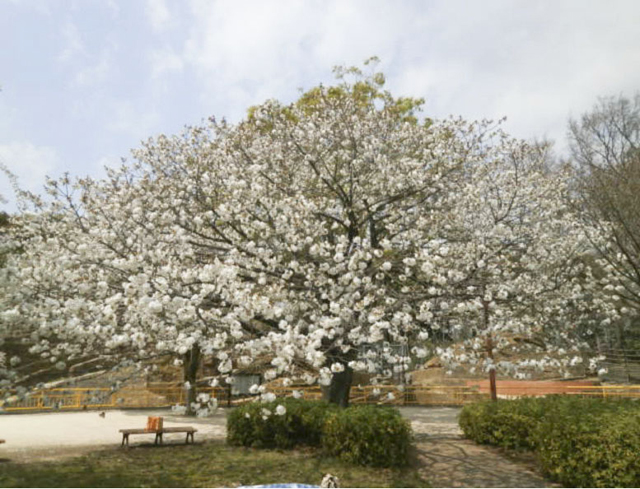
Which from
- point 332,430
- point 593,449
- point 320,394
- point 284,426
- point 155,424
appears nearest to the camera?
point 593,449

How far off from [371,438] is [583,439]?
3.54 meters

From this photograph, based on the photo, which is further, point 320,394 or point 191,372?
point 320,394

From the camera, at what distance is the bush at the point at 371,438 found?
27.9ft

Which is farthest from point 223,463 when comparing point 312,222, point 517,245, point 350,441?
point 517,245

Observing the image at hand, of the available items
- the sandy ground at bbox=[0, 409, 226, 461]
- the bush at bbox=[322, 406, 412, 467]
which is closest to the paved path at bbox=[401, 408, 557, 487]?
the bush at bbox=[322, 406, 412, 467]

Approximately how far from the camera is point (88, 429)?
1419 centimetres

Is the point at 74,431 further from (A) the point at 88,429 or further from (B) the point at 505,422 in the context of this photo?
(B) the point at 505,422

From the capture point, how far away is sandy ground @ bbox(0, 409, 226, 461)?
34.9 feet

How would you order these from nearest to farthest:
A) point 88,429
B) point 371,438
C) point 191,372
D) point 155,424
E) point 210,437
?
point 371,438
point 155,424
point 210,437
point 88,429
point 191,372

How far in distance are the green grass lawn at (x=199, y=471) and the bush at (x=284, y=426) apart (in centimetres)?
34

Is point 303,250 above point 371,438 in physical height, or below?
above

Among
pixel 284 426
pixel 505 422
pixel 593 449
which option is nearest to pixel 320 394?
pixel 284 426

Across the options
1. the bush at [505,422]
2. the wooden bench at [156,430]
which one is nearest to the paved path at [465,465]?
the bush at [505,422]

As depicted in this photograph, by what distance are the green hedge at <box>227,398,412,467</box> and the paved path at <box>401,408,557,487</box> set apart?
68 cm
